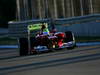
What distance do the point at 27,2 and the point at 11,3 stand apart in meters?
21.9

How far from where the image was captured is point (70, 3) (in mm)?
21781

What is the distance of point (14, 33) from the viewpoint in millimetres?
24219

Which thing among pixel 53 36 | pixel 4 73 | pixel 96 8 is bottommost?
pixel 4 73

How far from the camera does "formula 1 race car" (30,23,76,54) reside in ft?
48.5

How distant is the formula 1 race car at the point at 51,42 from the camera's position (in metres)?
14.8

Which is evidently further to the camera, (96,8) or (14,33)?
(14,33)

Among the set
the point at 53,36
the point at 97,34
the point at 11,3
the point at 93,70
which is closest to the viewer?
the point at 93,70

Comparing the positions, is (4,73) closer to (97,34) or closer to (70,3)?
(97,34)

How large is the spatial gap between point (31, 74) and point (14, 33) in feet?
48.2

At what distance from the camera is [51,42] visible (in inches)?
579

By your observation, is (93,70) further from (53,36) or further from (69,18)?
(69,18)

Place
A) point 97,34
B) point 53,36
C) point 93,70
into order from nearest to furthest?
1. point 93,70
2. point 53,36
3. point 97,34

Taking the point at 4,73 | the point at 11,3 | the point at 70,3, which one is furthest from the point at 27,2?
the point at 11,3

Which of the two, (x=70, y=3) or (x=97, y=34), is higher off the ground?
(x=70, y=3)
